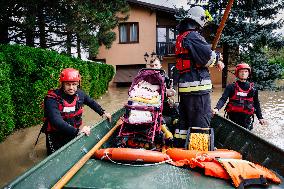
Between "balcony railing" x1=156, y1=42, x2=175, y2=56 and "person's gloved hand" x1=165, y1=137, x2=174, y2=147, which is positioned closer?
"person's gloved hand" x1=165, y1=137, x2=174, y2=147

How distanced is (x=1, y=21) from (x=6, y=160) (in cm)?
807

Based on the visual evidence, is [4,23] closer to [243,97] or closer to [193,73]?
[243,97]

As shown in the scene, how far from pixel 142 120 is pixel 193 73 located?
3.23 ft

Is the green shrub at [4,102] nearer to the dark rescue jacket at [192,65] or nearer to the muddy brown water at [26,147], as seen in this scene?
the muddy brown water at [26,147]

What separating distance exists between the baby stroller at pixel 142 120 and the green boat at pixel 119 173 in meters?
0.69

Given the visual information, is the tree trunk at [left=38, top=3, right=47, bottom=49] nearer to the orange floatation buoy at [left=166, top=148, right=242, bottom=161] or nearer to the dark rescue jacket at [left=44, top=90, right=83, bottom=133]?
the dark rescue jacket at [left=44, top=90, right=83, bottom=133]

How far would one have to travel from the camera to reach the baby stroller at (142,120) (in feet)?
14.6

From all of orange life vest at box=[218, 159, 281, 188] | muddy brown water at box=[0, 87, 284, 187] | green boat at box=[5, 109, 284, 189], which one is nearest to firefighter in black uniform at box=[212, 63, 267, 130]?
green boat at box=[5, 109, 284, 189]

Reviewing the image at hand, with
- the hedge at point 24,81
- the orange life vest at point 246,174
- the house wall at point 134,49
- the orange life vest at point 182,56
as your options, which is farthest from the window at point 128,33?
the orange life vest at point 246,174

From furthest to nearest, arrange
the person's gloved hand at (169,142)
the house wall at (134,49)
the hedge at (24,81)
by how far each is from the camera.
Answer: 1. the house wall at (134,49)
2. the hedge at (24,81)
3. the person's gloved hand at (169,142)

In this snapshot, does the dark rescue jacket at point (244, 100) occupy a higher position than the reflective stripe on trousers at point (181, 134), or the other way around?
the dark rescue jacket at point (244, 100)

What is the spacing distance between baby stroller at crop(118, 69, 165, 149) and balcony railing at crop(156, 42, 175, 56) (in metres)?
23.4

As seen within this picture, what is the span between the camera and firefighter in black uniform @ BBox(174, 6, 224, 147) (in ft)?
13.6

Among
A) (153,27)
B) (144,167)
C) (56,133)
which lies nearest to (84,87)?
(56,133)
